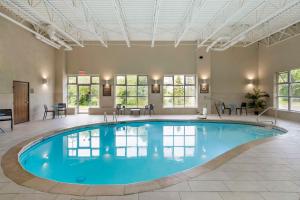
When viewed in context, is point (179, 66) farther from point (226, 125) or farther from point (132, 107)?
point (226, 125)

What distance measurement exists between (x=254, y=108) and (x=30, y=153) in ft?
38.0

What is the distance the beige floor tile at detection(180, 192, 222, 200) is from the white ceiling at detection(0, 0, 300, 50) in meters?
5.22

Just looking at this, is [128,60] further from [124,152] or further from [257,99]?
[124,152]

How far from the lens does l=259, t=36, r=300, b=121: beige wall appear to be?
934 centimetres

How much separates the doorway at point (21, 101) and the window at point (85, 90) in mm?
3429

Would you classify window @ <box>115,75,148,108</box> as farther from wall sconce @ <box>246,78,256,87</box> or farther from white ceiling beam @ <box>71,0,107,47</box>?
wall sconce @ <box>246,78,256,87</box>

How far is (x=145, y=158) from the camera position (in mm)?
4965

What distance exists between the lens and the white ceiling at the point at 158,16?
6.99 metres

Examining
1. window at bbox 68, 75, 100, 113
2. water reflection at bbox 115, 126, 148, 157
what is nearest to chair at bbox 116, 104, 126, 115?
window at bbox 68, 75, 100, 113

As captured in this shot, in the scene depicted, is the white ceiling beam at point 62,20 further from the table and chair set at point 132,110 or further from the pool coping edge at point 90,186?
the pool coping edge at point 90,186

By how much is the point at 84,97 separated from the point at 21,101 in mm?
4048

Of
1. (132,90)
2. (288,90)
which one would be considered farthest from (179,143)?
(288,90)

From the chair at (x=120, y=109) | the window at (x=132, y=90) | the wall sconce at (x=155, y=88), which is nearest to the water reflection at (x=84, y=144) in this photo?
the chair at (x=120, y=109)

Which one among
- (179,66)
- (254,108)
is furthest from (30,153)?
(254,108)
